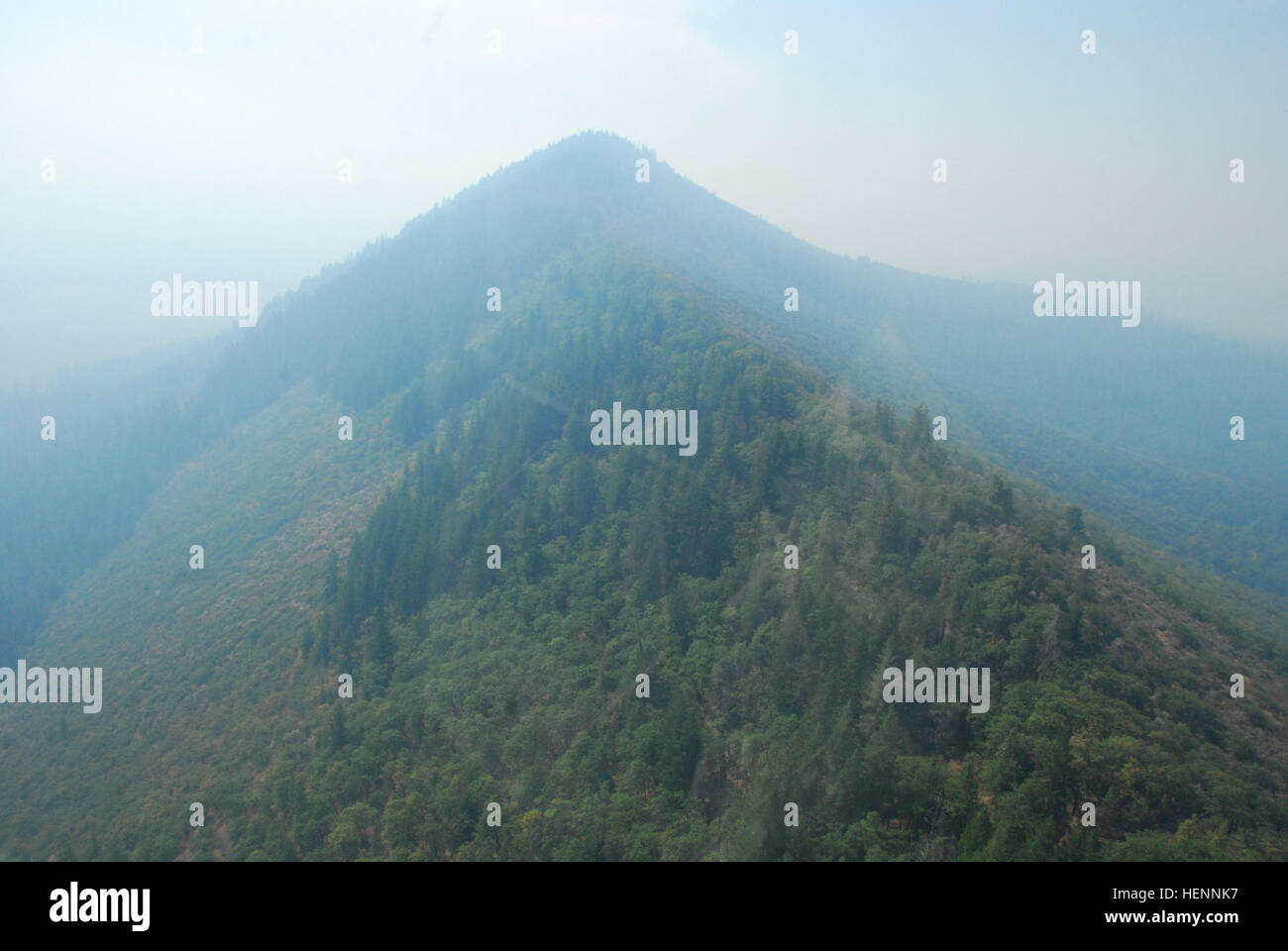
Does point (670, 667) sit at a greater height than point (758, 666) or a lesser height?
lesser

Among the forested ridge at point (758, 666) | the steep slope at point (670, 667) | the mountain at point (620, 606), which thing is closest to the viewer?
the forested ridge at point (758, 666)

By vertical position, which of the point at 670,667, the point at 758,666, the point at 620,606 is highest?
the point at 620,606

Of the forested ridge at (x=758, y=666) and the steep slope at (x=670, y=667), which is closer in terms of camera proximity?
the forested ridge at (x=758, y=666)

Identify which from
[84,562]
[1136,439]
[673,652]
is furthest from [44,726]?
[1136,439]

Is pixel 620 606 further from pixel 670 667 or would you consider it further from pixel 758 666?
pixel 758 666

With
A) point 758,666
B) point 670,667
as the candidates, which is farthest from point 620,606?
point 758,666

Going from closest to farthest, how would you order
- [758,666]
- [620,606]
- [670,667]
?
1. [758,666]
2. [670,667]
3. [620,606]

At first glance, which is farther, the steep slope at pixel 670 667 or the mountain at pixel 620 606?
the mountain at pixel 620 606

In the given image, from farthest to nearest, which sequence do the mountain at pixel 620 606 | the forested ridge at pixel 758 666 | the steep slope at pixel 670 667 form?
the mountain at pixel 620 606 < the steep slope at pixel 670 667 < the forested ridge at pixel 758 666
